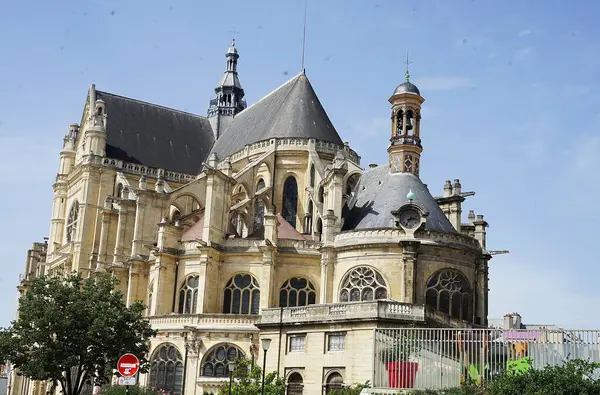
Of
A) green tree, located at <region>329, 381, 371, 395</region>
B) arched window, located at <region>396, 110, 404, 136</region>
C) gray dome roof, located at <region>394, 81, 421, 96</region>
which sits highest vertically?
gray dome roof, located at <region>394, 81, 421, 96</region>

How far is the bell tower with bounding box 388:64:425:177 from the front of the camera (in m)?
48.0

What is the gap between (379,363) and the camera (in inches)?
1297

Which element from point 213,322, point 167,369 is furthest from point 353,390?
point 167,369

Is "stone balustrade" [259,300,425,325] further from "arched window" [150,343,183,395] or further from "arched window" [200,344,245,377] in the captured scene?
"arched window" [150,343,183,395]

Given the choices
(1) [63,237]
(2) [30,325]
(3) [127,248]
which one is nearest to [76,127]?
(1) [63,237]

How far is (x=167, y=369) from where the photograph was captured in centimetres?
4416

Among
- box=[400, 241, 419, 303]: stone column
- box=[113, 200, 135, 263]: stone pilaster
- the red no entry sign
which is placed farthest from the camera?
box=[113, 200, 135, 263]: stone pilaster

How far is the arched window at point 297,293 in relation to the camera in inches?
1796

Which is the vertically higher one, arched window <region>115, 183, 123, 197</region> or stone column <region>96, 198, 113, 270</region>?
arched window <region>115, 183, 123, 197</region>

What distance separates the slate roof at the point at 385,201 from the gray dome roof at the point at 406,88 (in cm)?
452

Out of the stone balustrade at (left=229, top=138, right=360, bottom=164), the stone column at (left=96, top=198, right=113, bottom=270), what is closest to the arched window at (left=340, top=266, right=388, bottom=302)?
the stone balustrade at (left=229, top=138, right=360, bottom=164)

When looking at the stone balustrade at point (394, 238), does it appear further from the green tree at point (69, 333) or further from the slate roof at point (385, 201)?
the green tree at point (69, 333)

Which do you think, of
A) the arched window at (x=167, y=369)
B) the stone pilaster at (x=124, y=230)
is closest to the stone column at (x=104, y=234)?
the stone pilaster at (x=124, y=230)

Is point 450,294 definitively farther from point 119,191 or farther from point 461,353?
point 119,191
